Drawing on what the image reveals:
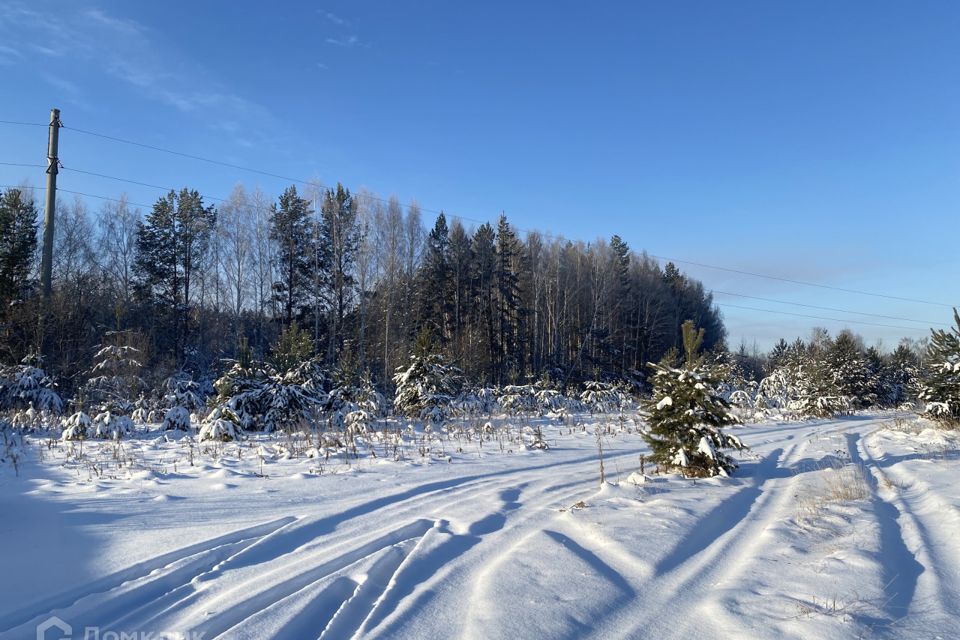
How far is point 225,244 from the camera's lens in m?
34.4

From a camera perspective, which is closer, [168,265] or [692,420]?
[692,420]

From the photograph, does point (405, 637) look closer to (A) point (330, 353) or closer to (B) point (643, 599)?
(B) point (643, 599)

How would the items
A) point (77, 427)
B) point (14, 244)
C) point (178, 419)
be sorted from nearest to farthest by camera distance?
point (77, 427) < point (178, 419) < point (14, 244)

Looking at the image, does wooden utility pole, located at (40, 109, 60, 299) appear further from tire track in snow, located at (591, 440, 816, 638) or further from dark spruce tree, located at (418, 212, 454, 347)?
tire track in snow, located at (591, 440, 816, 638)

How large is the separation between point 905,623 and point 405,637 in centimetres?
288

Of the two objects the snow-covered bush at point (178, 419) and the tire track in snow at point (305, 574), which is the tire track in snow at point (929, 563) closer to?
the tire track in snow at point (305, 574)

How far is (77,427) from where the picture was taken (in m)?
11.6

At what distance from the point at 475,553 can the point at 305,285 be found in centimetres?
3006

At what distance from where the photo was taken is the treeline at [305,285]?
85.5ft

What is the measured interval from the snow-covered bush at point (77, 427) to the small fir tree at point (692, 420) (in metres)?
11.8

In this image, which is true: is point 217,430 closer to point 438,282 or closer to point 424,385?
point 424,385

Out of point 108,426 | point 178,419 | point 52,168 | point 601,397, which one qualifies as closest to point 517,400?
point 601,397

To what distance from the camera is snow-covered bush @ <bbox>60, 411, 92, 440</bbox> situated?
37.6 ft

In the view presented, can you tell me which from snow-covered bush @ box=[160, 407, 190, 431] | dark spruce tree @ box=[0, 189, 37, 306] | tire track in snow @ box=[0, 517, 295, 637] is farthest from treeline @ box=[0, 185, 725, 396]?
tire track in snow @ box=[0, 517, 295, 637]
